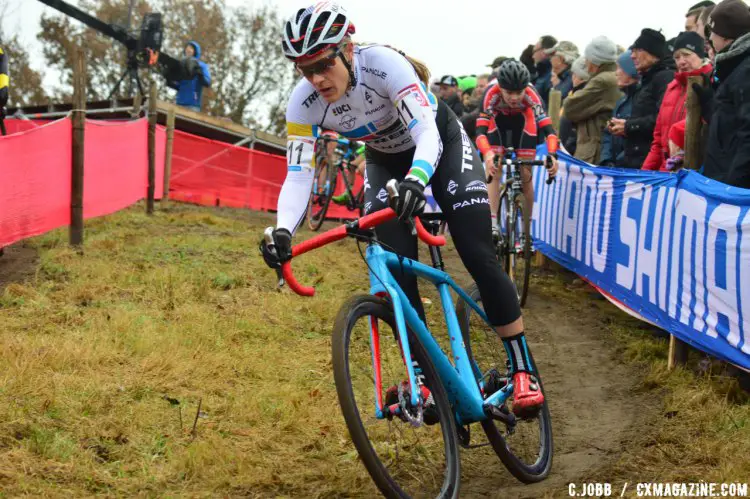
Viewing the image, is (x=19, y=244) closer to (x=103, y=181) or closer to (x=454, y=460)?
(x=103, y=181)

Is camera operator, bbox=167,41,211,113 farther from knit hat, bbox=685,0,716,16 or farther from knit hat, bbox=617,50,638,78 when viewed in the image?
knit hat, bbox=685,0,716,16

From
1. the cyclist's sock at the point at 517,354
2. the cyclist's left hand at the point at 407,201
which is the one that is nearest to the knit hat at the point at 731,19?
the cyclist's sock at the point at 517,354

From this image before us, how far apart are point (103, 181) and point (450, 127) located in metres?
8.47

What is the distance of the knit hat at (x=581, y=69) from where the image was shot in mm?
10523

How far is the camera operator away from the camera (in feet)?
65.0

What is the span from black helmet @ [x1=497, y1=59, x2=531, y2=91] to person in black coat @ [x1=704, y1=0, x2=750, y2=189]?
268cm

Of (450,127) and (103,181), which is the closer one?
(450,127)

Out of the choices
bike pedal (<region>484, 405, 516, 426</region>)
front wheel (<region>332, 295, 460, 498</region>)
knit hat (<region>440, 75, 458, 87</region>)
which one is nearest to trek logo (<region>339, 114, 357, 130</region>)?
front wheel (<region>332, 295, 460, 498</region>)

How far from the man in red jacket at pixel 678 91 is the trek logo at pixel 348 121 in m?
3.88

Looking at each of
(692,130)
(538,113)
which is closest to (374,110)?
(692,130)

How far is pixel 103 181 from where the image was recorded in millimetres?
12164

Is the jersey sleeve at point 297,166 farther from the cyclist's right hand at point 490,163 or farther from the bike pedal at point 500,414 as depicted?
the cyclist's right hand at point 490,163

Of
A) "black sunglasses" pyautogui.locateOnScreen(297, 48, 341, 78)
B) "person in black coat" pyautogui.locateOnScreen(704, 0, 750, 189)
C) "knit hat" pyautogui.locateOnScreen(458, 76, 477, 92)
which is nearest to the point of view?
"black sunglasses" pyautogui.locateOnScreen(297, 48, 341, 78)

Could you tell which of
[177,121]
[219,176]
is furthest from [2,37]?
[219,176]
